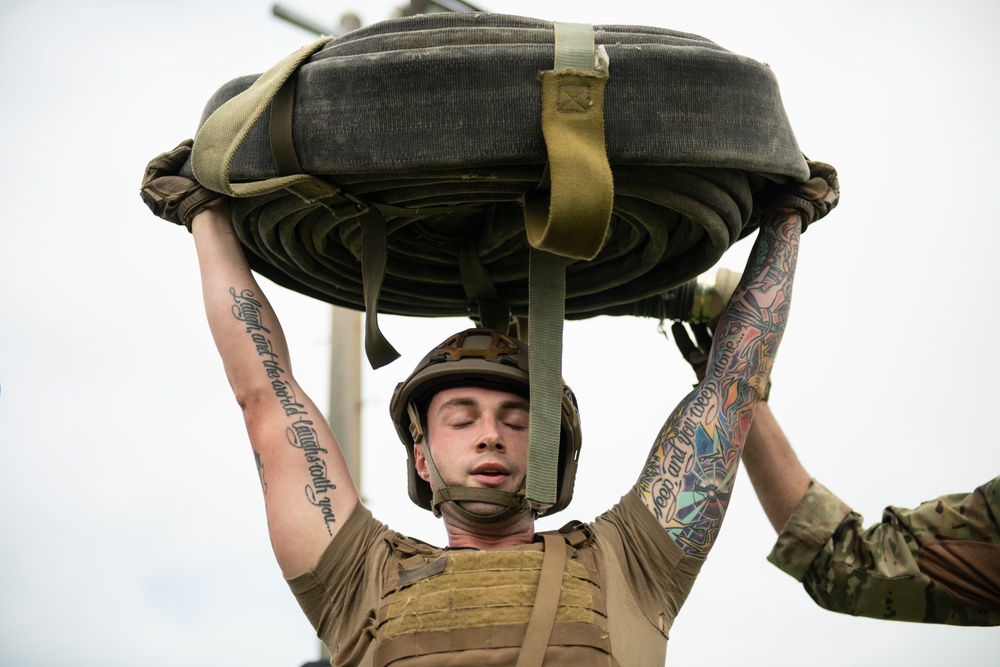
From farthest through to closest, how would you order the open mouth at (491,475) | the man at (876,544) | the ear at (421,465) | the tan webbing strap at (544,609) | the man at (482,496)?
the man at (876,544), the ear at (421,465), the open mouth at (491,475), the man at (482,496), the tan webbing strap at (544,609)

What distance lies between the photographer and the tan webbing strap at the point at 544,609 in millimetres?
3928

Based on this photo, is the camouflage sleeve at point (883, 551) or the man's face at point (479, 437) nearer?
the man's face at point (479, 437)

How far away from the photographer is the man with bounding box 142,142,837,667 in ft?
13.3

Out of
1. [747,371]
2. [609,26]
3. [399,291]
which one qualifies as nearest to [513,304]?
[399,291]

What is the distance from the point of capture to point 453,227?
484cm

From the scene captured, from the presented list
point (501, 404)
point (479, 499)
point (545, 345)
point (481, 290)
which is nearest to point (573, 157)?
point (545, 345)

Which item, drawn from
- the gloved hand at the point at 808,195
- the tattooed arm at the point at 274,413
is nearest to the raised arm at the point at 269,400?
the tattooed arm at the point at 274,413

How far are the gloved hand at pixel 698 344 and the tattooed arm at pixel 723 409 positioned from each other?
0.54 meters

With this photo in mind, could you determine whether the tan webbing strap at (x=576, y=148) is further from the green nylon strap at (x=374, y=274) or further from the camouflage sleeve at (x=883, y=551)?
the camouflage sleeve at (x=883, y=551)

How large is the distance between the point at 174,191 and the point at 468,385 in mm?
1189

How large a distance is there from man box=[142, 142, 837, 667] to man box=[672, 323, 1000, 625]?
2.41 feet

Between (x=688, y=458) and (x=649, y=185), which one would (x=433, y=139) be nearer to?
(x=649, y=185)

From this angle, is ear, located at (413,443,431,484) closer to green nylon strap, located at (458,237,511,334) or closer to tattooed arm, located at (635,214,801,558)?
green nylon strap, located at (458,237,511,334)

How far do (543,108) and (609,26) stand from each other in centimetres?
46
